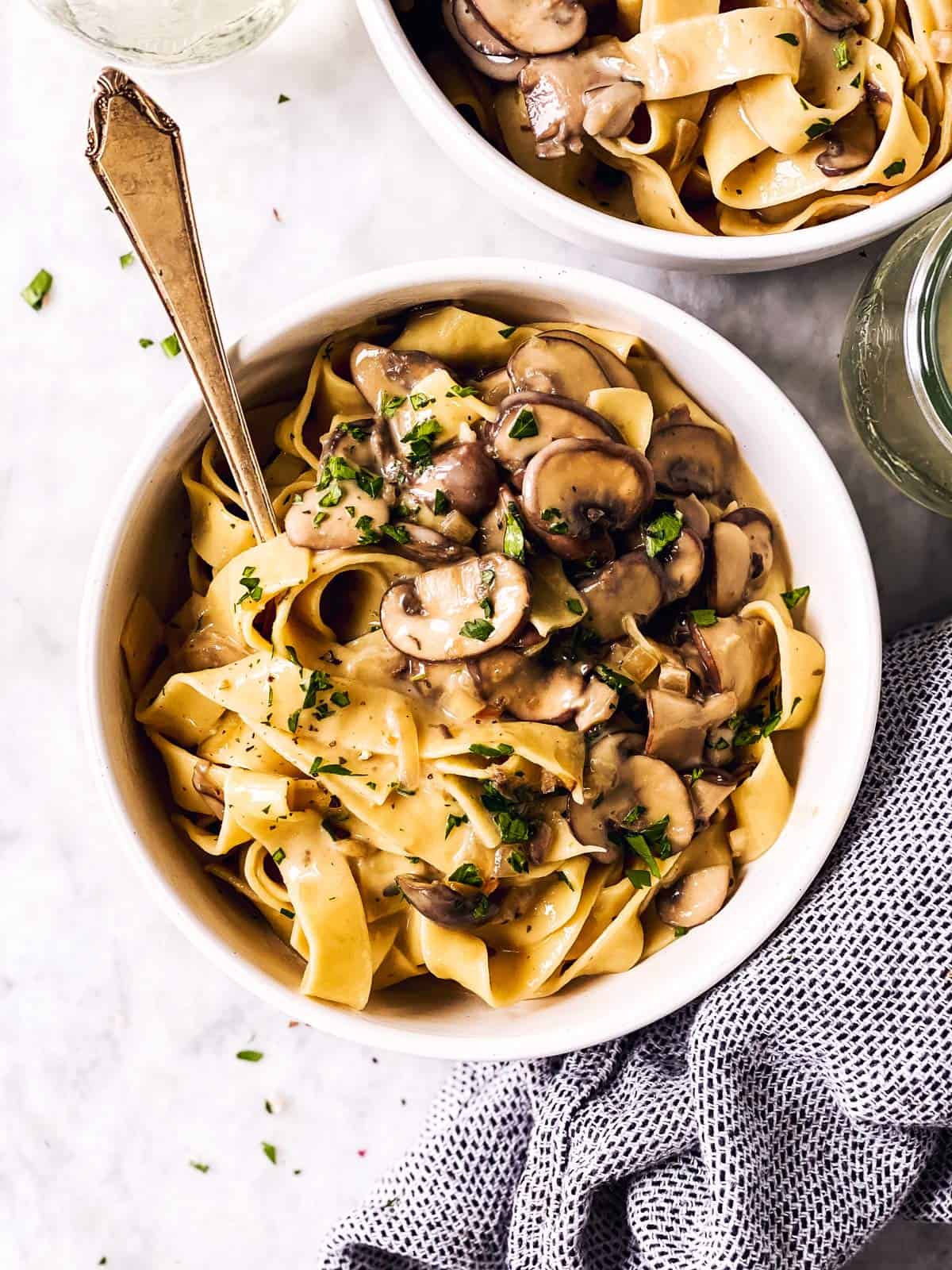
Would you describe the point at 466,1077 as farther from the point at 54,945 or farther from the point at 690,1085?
the point at 54,945

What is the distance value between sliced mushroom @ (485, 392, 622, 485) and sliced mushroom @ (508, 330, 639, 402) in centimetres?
8

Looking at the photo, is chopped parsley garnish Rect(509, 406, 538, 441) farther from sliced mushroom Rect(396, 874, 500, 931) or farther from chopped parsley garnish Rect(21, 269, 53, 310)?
chopped parsley garnish Rect(21, 269, 53, 310)

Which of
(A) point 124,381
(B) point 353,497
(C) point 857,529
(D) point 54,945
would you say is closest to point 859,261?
(C) point 857,529

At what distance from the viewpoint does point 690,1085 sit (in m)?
2.41

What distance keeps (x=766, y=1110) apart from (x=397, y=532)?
4.57ft

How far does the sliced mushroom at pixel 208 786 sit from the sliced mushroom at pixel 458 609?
436mm

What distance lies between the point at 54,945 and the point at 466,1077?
989 mm

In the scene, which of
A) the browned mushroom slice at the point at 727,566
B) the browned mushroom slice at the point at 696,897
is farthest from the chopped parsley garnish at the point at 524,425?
the browned mushroom slice at the point at 696,897

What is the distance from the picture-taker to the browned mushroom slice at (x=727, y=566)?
228 centimetres

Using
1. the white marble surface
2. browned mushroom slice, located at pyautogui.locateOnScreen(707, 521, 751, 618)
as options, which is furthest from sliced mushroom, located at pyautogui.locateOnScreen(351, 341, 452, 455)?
browned mushroom slice, located at pyautogui.locateOnScreen(707, 521, 751, 618)

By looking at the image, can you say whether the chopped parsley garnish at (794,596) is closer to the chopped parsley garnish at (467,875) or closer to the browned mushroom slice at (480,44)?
the chopped parsley garnish at (467,875)

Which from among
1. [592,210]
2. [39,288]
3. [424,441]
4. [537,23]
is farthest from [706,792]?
[39,288]

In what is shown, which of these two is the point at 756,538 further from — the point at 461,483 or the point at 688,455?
the point at 461,483

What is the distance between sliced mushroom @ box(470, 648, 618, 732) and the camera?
2109mm
